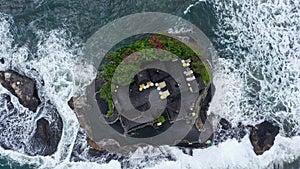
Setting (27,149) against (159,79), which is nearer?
(159,79)

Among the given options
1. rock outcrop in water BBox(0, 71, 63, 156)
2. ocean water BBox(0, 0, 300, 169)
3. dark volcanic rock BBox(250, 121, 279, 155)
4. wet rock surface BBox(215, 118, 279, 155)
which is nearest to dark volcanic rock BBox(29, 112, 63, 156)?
rock outcrop in water BBox(0, 71, 63, 156)

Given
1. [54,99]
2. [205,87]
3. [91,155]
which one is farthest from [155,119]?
[54,99]

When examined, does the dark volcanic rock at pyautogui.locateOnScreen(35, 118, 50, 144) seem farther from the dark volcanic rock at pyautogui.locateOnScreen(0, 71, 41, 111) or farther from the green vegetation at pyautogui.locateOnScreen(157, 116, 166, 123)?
the green vegetation at pyautogui.locateOnScreen(157, 116, 166, 123)

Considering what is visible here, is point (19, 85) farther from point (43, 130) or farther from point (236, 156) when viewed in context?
point (236, 156)

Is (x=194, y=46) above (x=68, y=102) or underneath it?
above

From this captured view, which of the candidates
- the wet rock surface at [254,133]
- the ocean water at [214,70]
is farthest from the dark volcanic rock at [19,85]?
the wet rock surface at [254,133]

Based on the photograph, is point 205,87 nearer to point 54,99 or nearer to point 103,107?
point 103,107

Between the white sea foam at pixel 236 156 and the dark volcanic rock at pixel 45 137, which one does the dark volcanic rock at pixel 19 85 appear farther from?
the white sea foam at pixel 236 156
